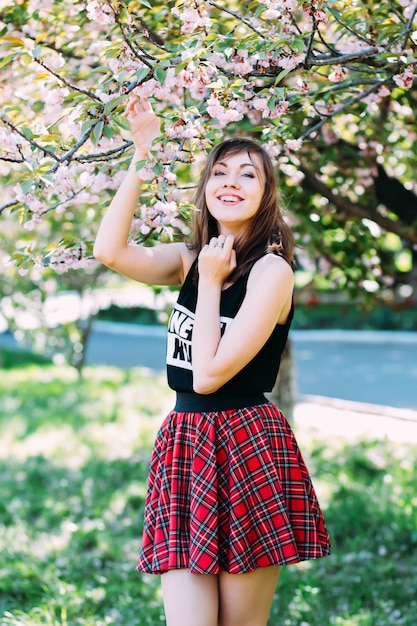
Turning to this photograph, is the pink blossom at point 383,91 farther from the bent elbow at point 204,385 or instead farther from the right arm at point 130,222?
the bent elbow at point 204,385

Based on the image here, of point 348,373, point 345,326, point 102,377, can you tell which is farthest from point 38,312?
point 345,326

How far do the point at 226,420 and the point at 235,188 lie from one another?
620 mm

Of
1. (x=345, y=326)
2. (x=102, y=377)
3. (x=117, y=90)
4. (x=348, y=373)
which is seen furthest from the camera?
(x=345, y=326)

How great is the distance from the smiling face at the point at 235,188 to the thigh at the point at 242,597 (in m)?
0.94

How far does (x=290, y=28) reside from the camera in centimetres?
247

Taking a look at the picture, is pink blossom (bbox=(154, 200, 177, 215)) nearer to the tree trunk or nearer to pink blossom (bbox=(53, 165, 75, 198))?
pink blossom (bbox=(53, 165, 75, 198))

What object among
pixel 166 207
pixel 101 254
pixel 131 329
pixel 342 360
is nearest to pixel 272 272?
pixel 166 207

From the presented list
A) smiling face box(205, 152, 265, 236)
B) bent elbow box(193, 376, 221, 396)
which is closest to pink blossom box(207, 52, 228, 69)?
smiling face box(205, 152, 265, 236)

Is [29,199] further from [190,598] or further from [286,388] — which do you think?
[286,388]

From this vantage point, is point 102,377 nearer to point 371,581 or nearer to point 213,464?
point 371,581

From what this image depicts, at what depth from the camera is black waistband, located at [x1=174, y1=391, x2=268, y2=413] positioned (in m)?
2.29

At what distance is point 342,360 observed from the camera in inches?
502

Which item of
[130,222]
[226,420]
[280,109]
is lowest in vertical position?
[226,420]

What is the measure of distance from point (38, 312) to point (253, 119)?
8.35 m
